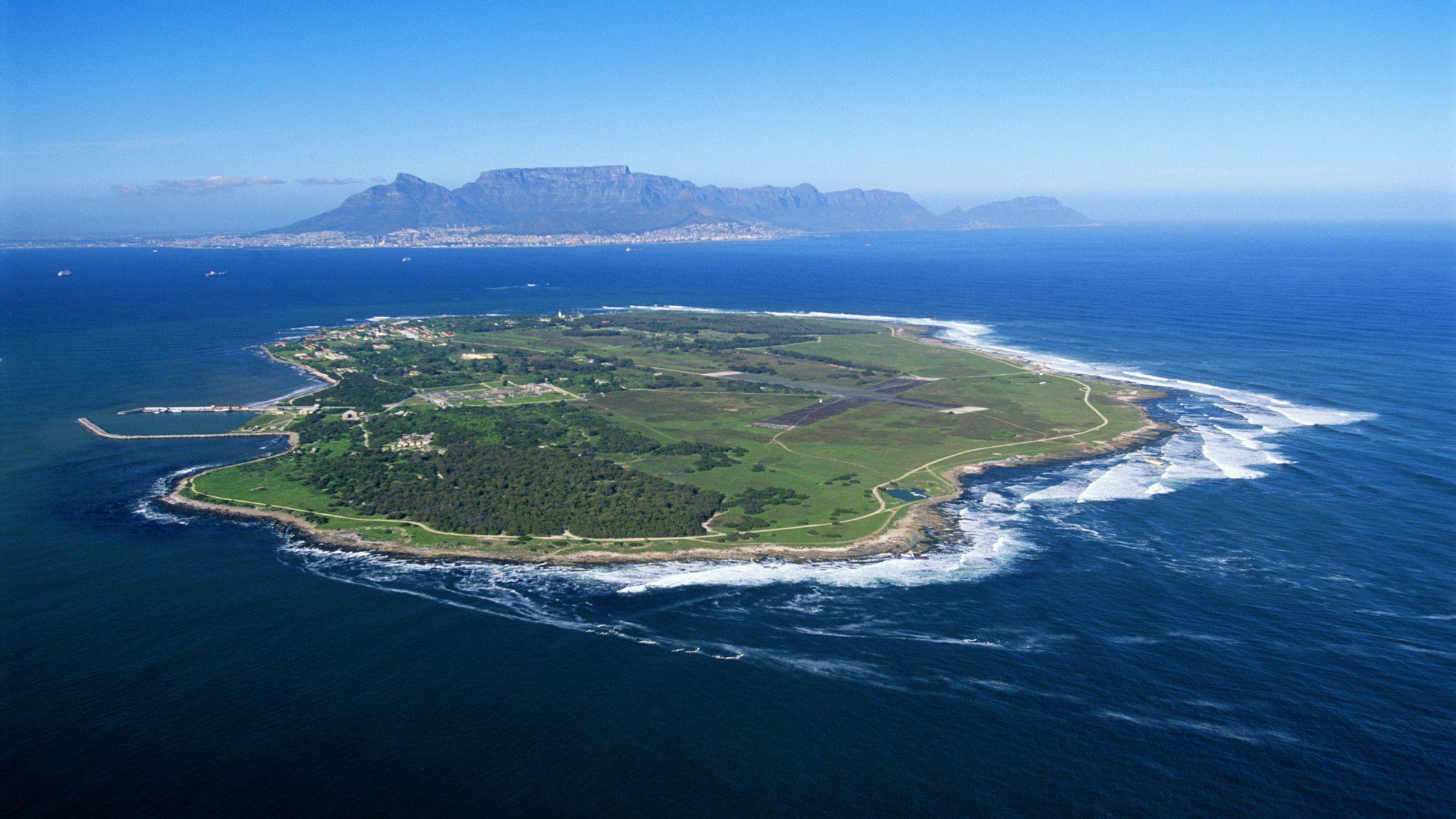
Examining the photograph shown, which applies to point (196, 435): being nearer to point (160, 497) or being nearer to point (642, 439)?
point (160, 497)

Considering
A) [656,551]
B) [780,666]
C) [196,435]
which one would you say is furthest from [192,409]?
[780,666]

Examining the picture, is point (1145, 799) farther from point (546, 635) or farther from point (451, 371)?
point (451, 371)

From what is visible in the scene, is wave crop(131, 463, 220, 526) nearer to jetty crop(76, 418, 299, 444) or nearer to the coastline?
the coastline

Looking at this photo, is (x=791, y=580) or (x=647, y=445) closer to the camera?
(x=791, y=580)

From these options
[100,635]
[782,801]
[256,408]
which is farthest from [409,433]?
[782,801]

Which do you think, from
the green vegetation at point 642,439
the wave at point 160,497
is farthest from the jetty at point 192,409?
the wave at point 160,497

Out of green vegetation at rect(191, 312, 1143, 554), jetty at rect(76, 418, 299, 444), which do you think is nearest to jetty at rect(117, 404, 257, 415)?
green vegetation at rect(191, 312, 1143, 554)
